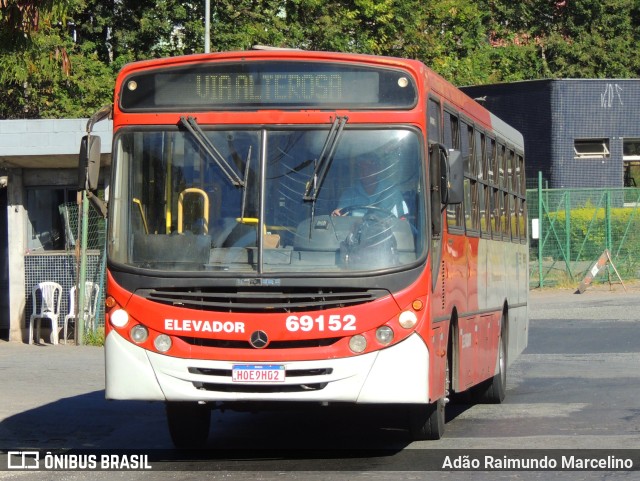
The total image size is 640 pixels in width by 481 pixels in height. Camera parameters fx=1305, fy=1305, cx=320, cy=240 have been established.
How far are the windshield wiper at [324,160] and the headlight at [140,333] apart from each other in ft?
4.77

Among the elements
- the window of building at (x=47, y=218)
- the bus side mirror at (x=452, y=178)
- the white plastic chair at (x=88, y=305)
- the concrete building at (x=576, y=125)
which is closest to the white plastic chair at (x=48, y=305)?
the white plastic chair at (x=88, y=305)

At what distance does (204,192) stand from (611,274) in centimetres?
2441

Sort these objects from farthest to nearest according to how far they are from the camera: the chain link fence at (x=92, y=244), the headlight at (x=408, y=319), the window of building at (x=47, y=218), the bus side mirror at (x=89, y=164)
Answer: the window of building at (x=47, y=218) → the chain link fence at (x=92, y=244) → the bus side mirror at (x=89, y=164) → the headlight at (x=408, y=319)

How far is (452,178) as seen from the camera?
938cm

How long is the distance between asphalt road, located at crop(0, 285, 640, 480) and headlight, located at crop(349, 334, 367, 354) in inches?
33.6

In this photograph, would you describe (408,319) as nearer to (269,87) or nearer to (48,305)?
(269,87)

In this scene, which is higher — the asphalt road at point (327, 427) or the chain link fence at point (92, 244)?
the chain link fence at point (92, 244)

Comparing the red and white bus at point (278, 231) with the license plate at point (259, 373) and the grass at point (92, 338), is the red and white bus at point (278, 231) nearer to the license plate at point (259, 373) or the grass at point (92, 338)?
the license plate at point (259, 373)

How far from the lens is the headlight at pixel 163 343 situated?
29.7 ft

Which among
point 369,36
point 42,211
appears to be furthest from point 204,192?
point 369,36

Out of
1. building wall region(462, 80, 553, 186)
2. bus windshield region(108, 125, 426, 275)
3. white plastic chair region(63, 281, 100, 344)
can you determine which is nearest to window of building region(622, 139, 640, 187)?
building wall region(462, 80, 553, 186)

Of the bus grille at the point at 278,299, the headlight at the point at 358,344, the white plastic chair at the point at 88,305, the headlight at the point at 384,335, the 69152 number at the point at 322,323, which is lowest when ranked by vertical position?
the white plastic chair at the point at 88,305

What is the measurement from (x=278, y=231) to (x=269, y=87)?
42.9 inches

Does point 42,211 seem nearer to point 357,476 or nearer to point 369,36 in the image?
point 357,476
